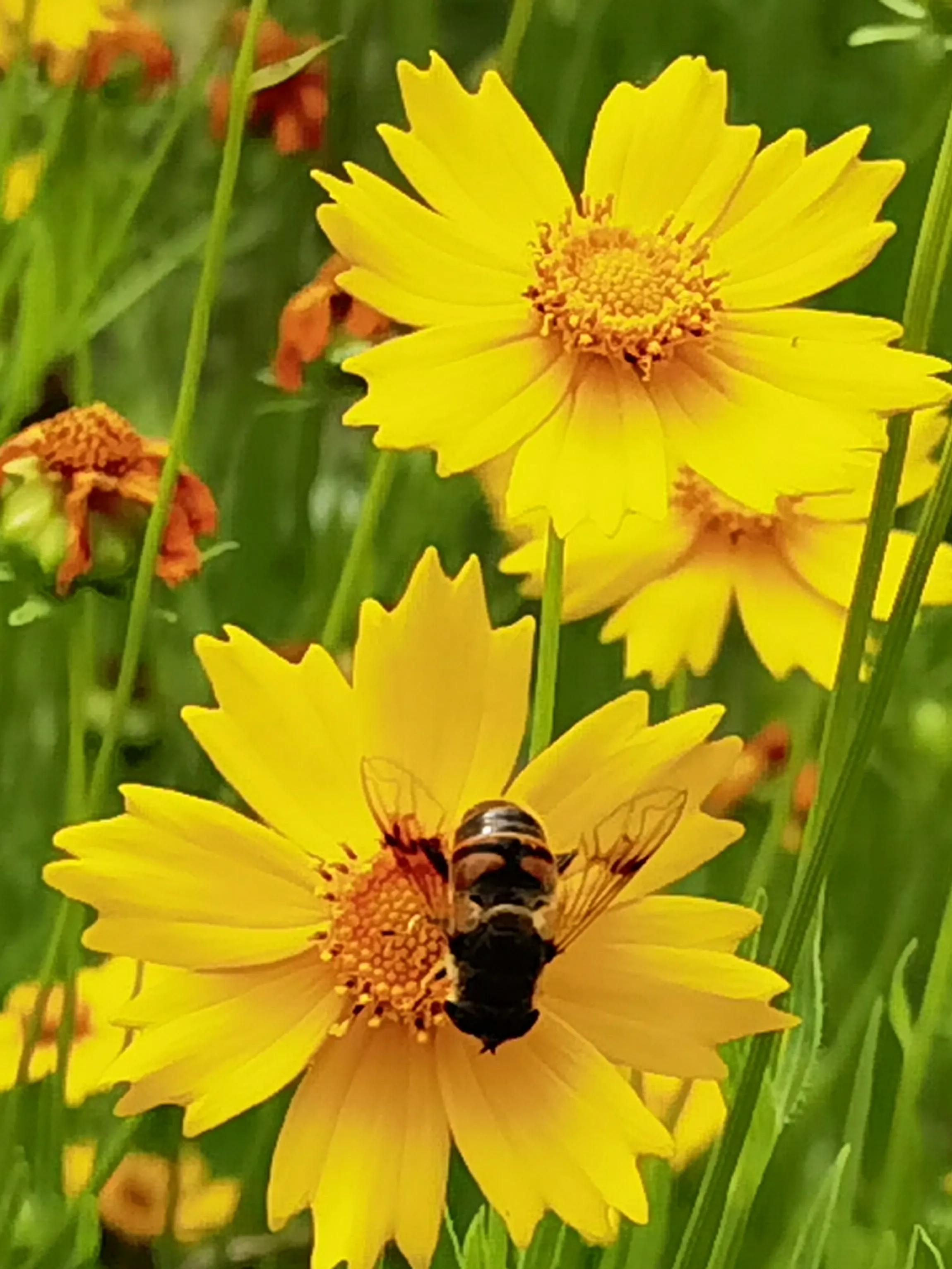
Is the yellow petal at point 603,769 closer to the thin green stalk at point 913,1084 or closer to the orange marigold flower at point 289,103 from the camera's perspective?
the thin green stalk at point 913,1084

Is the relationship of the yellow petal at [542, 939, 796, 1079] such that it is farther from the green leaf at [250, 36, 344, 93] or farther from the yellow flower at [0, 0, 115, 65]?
A: the yellow flower at [0, 0, 115, 65]

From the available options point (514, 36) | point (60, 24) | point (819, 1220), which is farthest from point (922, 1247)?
point (60, 24)

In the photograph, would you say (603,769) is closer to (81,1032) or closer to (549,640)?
(549,640)

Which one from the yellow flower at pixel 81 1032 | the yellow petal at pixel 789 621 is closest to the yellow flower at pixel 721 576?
the yellow petal at pixel 789 621

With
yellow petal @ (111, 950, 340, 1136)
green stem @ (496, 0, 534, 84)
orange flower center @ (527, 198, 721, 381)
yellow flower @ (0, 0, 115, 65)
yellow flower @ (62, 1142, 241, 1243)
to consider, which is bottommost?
yellow flower @ (62, 1142, 241, 1243)

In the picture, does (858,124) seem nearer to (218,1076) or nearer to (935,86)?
(935,86)

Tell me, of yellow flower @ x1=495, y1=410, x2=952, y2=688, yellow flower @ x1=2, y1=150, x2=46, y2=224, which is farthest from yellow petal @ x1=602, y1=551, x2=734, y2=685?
yellow flower @ x1=2, y1=150, x2=46, y2=224

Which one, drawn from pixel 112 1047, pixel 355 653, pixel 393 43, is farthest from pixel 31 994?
pixel 393 43
